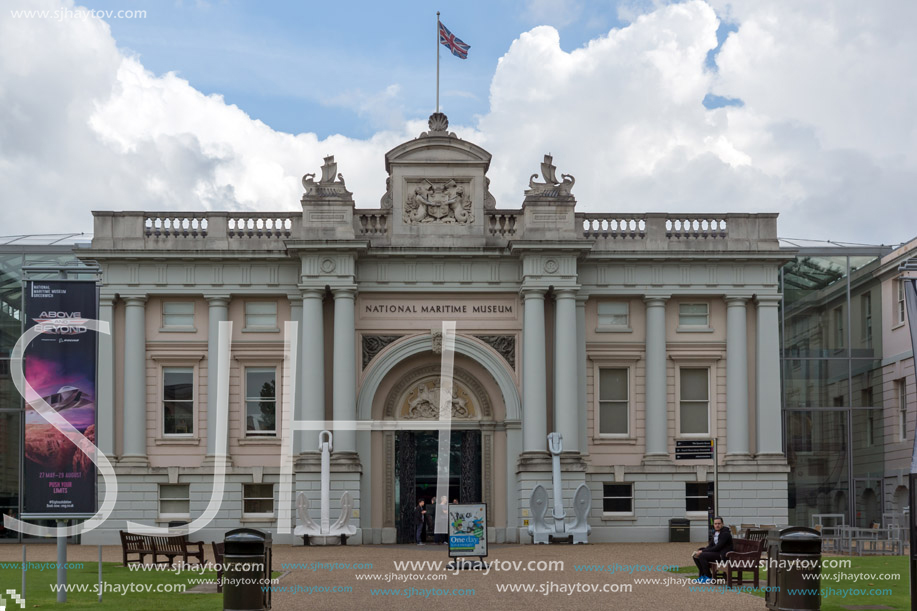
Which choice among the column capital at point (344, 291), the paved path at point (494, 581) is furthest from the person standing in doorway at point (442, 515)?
the column capital at point (344, 291)

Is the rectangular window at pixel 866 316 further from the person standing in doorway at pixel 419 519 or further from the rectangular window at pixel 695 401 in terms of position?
the person standing in doorway at pixel 419 519

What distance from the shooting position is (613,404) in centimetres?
A: 3925

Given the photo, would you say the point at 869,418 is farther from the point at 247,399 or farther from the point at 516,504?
the point at 247,399

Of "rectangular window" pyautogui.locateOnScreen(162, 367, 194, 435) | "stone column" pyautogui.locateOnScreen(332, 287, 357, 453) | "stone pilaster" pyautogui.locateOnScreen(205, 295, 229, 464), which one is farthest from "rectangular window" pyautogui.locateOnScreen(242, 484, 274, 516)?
"stone column" pyautogui.locateOnScreen(332, 287, 357, 453)

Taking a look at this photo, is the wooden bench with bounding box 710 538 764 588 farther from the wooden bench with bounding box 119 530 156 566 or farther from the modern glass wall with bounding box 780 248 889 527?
the modern glass wall with bounding box 780 248 889 527

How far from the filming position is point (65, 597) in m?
20.0

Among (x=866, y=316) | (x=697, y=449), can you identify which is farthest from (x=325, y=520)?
(x=866, y=316)

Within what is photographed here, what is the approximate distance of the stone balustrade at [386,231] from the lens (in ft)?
126

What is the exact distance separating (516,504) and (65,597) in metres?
19.5

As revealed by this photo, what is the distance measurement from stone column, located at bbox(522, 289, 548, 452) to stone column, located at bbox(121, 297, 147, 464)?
11518 mm

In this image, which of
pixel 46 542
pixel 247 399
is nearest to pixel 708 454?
pixel 247 399

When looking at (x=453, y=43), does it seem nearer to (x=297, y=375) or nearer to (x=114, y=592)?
(x=297, y=375)

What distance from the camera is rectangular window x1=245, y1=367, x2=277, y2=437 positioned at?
38625mm

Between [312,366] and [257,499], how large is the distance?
14.8ft
